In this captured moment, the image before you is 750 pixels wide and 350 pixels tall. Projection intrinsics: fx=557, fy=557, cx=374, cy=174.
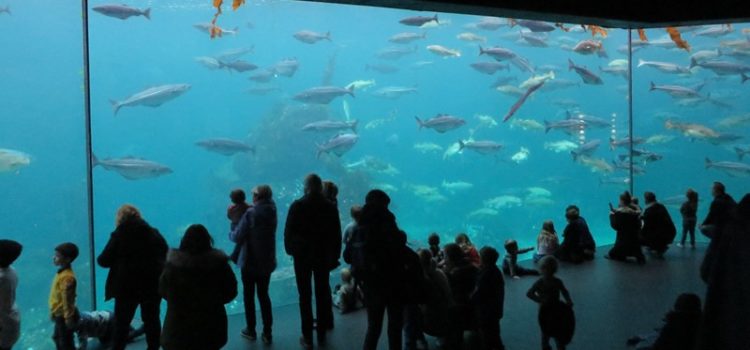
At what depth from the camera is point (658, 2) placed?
21.2ft

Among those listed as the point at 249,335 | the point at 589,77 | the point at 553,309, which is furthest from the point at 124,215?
the point at 589,77

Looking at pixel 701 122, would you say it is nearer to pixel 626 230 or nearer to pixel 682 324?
pixel 626 230

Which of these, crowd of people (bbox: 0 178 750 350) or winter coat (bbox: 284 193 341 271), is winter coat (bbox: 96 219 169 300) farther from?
winter coat (bbox: 284 193 341 271)

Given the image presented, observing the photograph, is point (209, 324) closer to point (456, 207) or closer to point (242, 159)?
point (242, 159)

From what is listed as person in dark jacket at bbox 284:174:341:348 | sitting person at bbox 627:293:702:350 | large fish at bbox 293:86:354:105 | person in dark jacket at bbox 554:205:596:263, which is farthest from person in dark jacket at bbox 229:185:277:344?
large fish at bbox 293:86:354:105

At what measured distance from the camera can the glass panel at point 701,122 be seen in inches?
484

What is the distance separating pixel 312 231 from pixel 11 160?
7.68 metres

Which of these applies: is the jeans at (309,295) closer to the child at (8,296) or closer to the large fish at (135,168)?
the child at (8,296)

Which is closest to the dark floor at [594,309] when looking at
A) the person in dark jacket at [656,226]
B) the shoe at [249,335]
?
the shoe at [249,335]

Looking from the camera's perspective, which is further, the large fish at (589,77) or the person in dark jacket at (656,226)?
the large fish at (589,77)

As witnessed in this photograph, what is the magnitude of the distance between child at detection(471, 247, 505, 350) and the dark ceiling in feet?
8.22

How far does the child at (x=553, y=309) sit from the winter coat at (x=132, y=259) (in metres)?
2.57

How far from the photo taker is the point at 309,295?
14.2 feet

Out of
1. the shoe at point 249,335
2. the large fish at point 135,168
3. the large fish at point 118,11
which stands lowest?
the shoe at point 249,335
